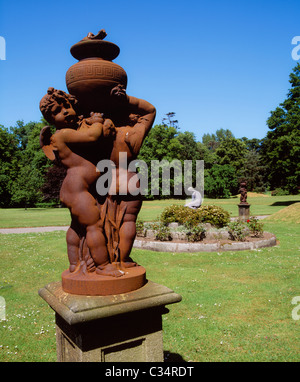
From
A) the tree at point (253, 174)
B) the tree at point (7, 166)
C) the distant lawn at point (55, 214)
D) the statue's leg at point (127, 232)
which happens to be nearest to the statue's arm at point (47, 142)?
the statue's leg at point (127, 232)

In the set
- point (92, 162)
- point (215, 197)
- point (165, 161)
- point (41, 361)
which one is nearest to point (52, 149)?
point (92, 162)

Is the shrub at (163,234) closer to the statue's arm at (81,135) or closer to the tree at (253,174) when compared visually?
the statue's arm at (81,135)

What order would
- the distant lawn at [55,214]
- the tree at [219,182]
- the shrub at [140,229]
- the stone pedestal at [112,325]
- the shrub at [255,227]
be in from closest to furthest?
the stone pedestal at [112,325], the shrub at [255,227], the shrub at [140,229], the distant lawn at [55,214], the tree at [219,182]

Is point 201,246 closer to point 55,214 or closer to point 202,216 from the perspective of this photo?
point 202,216

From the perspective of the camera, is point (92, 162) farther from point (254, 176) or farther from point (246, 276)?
point (254, 176)

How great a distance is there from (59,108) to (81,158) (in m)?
0.55

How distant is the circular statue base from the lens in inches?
117

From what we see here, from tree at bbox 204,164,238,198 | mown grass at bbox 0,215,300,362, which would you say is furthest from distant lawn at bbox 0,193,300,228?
tree at bbox 204,164,238,198

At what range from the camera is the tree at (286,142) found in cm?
3012

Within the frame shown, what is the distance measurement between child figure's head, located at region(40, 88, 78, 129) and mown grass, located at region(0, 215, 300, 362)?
3511 millimetres

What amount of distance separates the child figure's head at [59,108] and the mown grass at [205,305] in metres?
3.51

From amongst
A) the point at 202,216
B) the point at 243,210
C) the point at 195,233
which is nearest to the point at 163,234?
the point at 195,233

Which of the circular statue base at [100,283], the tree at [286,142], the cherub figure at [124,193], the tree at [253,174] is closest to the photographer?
the circular statue base at [100,283]

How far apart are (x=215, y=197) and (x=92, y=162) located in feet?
170
